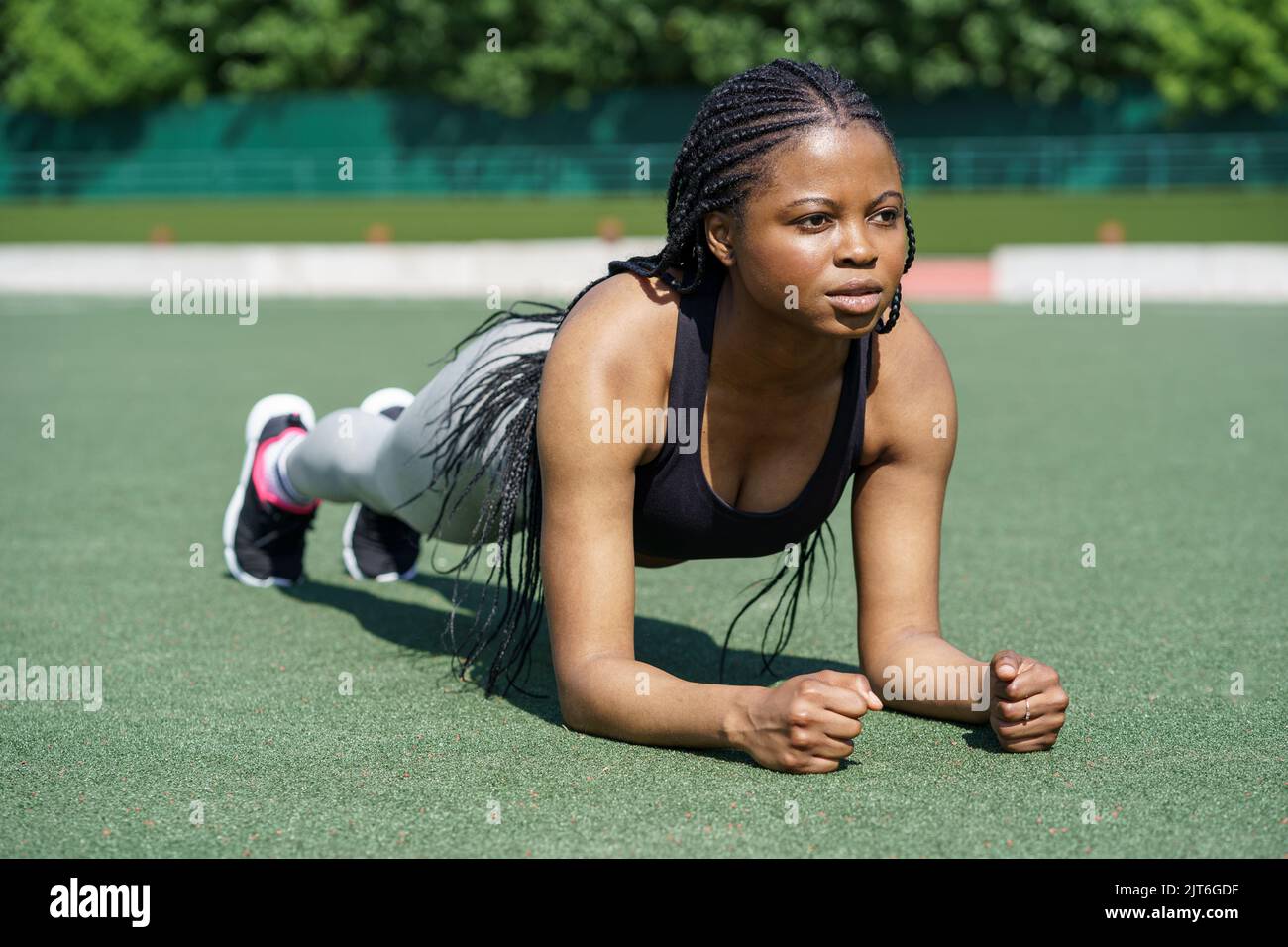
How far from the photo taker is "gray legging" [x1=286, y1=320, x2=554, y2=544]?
3.93 m

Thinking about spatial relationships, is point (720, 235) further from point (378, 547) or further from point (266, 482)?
point (378, 547)

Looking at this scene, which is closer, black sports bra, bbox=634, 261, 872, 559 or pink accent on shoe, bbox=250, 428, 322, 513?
black sports bra, bbox=634, 261, 872, 559

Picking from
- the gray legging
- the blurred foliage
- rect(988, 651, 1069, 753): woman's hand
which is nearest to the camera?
rect(988, 651, 1069, 753): woman's hand

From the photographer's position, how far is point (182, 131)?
39.5 metres

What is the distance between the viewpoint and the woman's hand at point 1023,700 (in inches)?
125

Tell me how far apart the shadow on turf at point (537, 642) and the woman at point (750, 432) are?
0.79 feet

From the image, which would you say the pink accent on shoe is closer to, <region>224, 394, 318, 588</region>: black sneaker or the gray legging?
<region>224, 394, 318, 588</region>: black sneaker

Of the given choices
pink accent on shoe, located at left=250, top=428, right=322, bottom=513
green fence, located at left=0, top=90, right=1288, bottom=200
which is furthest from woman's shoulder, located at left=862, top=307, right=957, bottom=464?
green fence, located at left=0, top=90, right=1288, bottom=200

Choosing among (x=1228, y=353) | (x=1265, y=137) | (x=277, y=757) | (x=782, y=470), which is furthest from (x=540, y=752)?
(x=1265, y=137)

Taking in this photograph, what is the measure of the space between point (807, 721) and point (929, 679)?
0.53m

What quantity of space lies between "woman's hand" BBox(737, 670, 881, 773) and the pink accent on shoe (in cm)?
215
